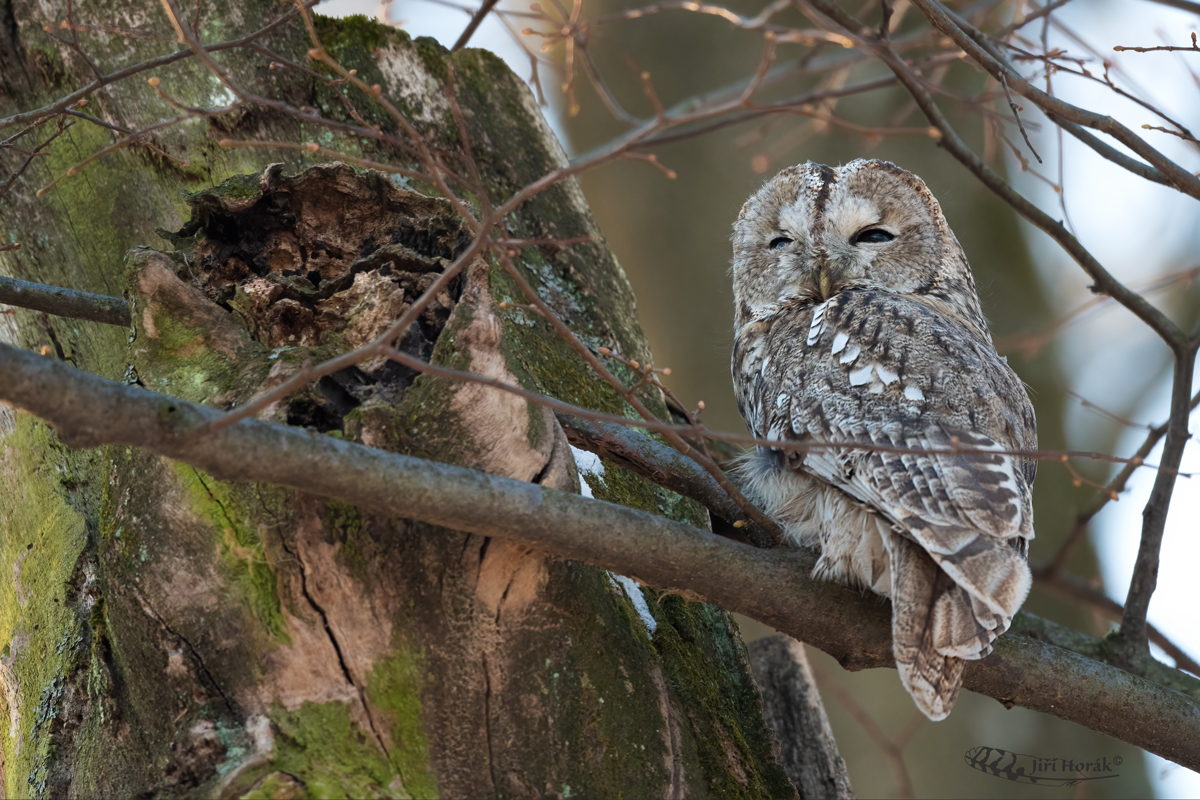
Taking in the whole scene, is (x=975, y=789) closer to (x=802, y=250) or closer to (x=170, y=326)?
(x=802, y=250)

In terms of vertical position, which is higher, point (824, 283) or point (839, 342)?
point (824, 283)

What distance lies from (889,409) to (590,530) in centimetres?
100

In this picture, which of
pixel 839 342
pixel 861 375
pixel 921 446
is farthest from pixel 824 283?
pixel 921 446

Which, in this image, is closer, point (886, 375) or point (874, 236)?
point (886, 375)

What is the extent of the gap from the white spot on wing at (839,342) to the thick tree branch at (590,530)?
73cm

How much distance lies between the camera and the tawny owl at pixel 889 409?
1.75m

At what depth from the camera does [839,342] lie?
238 centimetres

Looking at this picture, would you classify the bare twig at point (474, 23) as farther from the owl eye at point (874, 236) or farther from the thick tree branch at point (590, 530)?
the thick tree branch at point (590, 530)

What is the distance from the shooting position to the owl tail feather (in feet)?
5.66

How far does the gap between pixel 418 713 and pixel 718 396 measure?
3.34 m

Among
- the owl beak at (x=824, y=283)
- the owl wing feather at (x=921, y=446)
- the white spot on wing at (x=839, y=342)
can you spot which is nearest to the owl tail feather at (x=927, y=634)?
the owl wing feather at (x=921, y=446)

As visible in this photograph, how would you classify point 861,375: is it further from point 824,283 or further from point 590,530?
point 590,530

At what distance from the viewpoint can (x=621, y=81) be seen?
5.16 metres

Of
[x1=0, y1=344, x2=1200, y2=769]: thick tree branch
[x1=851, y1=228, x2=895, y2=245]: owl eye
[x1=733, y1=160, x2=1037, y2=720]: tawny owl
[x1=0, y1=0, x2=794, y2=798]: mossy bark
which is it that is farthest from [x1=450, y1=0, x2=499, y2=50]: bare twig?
[x1=0, y1=344, x2=1200, y2=769]: thick tree branch
